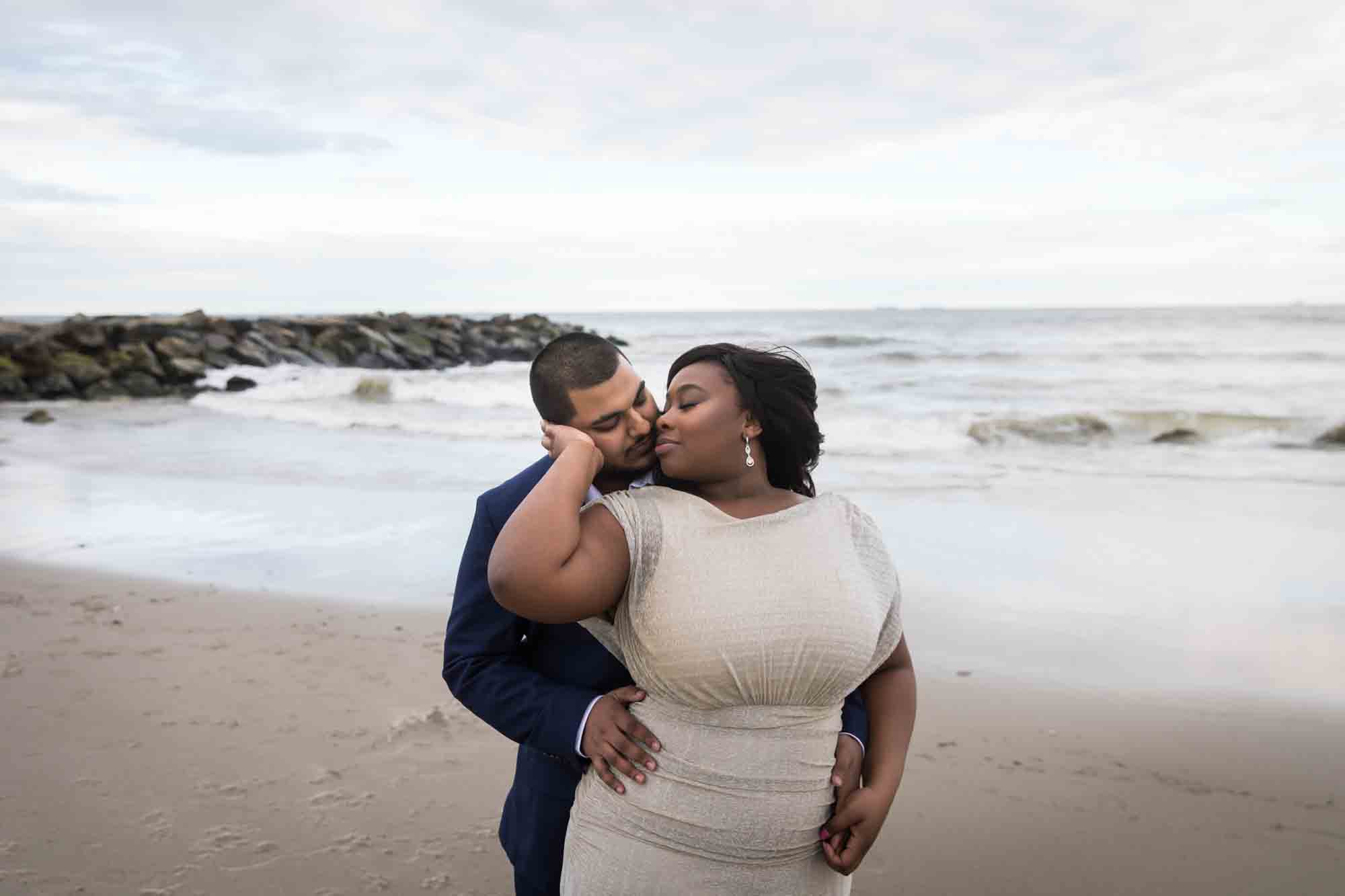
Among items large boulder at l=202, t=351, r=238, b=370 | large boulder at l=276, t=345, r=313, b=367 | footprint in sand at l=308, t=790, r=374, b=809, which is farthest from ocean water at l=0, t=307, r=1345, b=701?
large boulder at l=276, t=345, r=313, b=367

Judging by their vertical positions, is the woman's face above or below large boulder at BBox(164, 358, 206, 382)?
above

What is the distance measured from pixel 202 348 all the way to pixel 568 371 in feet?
93.3

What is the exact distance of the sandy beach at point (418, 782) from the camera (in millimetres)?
3480

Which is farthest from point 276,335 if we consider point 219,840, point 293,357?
point 219,840

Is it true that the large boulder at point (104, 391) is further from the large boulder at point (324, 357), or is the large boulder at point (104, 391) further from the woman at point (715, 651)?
the woman at point (715, 651)

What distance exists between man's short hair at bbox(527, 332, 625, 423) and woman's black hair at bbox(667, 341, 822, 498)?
4.9 inches

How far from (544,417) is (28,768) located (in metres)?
3.19

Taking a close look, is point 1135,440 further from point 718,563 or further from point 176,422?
point 718,563

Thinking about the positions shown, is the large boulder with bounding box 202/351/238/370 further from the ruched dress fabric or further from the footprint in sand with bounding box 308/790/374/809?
the ruched dress fabric

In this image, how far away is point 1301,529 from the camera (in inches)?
331

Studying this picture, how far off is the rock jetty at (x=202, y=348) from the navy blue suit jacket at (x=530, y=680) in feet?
50.2

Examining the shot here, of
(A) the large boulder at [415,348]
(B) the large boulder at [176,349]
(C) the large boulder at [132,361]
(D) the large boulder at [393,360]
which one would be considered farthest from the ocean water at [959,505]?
(A) the large boulder at [415,348]

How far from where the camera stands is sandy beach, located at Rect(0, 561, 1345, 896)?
137 inches

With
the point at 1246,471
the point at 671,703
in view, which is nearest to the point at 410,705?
the point at 671,703
